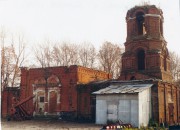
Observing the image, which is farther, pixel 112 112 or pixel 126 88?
pixel 126 88

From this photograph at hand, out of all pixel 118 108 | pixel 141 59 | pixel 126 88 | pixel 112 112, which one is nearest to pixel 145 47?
pixel 141 59

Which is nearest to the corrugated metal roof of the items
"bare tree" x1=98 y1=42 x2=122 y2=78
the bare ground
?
the bare ground

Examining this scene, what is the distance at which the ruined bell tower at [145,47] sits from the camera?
25.2 metres

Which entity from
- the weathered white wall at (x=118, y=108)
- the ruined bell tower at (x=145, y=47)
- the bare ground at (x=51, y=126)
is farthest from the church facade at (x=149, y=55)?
the bare ground at (x=51, y=126)

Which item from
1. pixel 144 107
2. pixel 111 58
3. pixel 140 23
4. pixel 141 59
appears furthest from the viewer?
pixel 111 58

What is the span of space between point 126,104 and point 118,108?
808mm

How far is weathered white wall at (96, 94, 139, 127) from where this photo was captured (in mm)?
21906

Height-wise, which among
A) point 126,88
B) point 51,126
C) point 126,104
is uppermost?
point 126,88

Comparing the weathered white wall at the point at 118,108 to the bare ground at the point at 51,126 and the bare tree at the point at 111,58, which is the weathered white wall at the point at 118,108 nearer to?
the bare ground at the point at 51,126

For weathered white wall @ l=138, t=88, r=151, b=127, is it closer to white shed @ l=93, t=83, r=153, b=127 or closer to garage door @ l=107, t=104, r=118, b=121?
white shed @ l=93, t=83, r=153, b=127

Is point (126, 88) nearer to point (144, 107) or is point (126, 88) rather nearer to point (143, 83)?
point (143, 83)

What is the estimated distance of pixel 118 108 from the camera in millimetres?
22844

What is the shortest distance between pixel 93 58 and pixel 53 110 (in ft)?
64.0

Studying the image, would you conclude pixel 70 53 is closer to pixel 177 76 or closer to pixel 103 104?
pixel 177 76
